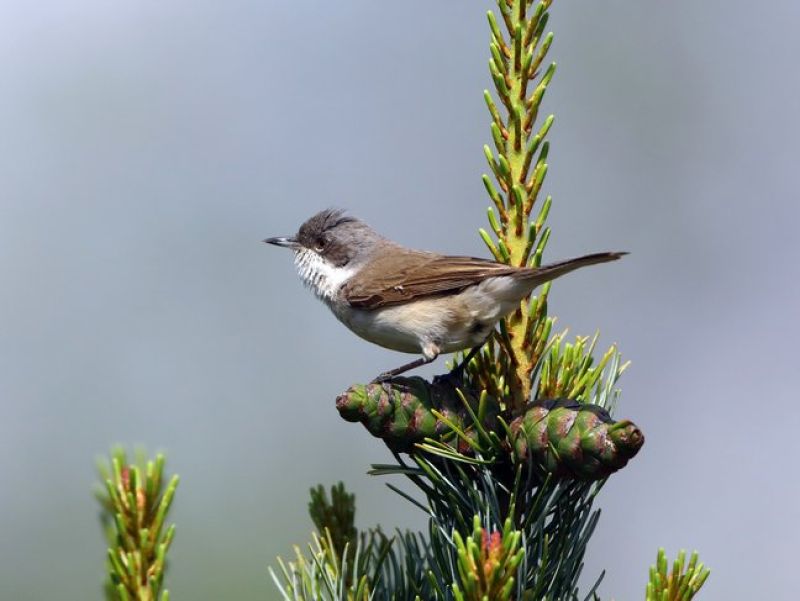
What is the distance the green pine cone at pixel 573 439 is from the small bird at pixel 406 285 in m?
0.59

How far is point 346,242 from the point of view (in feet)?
15.9

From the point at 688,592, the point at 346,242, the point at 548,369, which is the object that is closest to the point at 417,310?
the point at 346,242

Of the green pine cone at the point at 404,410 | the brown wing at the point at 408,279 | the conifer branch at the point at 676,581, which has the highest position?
the brown wing at the point at 408,279

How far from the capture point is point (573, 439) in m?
1.96

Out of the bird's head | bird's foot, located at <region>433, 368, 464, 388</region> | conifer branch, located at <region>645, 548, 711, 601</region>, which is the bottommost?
conifer branch, located at <region>645, 548, 711, 601</region>

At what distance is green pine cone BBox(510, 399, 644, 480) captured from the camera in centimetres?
188

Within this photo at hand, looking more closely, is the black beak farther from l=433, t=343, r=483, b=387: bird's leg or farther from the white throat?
l=433, t=343, r=483, b=387: bird's leg

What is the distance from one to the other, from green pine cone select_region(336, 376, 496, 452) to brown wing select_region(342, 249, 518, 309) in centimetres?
139

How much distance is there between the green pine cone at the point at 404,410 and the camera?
217 centimetres

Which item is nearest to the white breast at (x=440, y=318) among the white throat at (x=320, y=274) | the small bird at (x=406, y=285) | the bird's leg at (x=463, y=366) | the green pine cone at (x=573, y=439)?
the small bird at (x=406, y=285)

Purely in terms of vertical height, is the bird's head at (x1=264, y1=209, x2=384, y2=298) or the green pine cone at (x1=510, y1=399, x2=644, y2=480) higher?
the bird's head at (x1=264, y1=209, x2=384, y2=298)

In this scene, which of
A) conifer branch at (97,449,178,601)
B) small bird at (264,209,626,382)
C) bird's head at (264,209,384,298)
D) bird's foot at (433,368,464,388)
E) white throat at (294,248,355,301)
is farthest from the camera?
bird's head at (264,209,384,298)

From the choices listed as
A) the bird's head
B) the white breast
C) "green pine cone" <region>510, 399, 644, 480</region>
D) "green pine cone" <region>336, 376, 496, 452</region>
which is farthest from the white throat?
"green pine cone" <region>510, 399, 644, 480</region>

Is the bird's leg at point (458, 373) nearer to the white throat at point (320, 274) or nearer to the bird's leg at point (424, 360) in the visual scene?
the bird's leg at point (424, 360)
